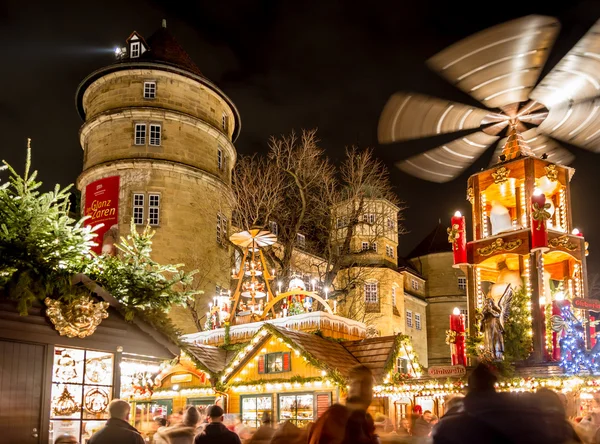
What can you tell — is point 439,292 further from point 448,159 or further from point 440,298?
point 448,159

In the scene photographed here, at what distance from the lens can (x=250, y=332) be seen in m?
24.3

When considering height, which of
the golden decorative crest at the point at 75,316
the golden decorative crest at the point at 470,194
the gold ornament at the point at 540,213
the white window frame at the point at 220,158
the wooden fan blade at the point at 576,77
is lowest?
the golden decorative crest at the point at 75,316

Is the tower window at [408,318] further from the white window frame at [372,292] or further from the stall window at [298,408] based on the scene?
the stall window at [298,408]

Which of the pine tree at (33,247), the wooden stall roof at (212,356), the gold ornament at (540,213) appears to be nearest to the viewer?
the pine tree at (33,247)

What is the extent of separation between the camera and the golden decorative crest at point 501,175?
1989cm

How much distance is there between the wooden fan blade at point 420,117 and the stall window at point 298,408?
836cm

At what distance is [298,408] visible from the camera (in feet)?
67.6

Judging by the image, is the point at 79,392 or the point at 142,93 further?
the point at 142,93

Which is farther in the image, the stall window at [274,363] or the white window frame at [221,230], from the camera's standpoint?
the white window frame at [221,230]

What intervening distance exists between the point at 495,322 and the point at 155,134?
71.9 ft

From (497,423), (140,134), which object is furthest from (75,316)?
(140,134)

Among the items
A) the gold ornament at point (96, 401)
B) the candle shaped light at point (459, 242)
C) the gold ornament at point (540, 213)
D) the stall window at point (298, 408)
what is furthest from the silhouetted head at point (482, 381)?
the candle shaped light at point (459, 242)

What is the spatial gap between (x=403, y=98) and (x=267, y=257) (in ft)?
51.7

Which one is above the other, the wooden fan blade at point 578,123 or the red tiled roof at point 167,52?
the red tiled roof at point 167,52
